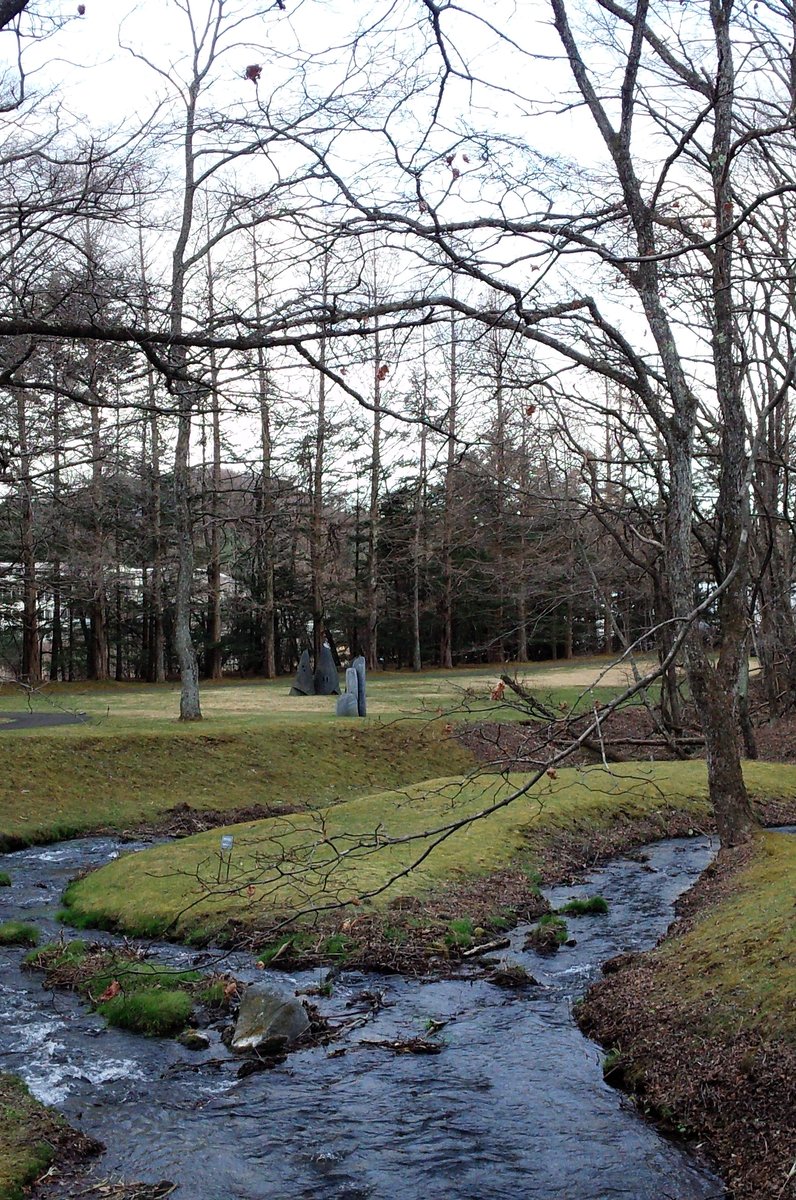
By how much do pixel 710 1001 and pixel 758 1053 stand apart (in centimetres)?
91

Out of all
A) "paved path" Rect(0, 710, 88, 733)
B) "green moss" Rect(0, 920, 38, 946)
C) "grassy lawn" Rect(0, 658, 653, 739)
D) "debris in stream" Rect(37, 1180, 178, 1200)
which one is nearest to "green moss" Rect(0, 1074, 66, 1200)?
"debris in stream" Rect(37, 1180, 178, 1200)

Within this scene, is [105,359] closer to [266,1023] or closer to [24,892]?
[266,1023]

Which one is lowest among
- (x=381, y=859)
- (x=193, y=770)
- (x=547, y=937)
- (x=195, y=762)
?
(x=547, y=937)

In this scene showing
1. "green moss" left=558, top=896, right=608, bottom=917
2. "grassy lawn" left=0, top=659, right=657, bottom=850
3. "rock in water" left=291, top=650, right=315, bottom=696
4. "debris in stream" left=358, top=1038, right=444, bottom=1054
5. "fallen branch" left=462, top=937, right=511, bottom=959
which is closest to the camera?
"debris in stream" left=358, top=1038, right=444, bottom=1054

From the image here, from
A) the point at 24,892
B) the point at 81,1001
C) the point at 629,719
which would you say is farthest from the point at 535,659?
the point at 81,1001

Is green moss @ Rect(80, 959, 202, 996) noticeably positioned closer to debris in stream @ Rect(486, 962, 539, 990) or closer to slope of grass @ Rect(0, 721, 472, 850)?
debris in stream @ Rect(486, 962, 539, 990)

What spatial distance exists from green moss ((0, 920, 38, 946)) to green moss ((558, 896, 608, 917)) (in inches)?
231

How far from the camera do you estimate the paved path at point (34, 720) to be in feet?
77.6

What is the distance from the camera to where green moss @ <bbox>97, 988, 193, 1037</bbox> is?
8438 millimetres

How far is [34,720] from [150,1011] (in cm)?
1810

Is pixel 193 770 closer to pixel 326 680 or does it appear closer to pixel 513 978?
pixel 513 978

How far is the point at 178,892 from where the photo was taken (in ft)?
40.2

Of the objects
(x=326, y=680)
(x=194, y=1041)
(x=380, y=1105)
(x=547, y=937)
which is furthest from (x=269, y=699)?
(x=380, y=1105)

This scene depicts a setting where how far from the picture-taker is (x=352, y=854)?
37.4 ft
